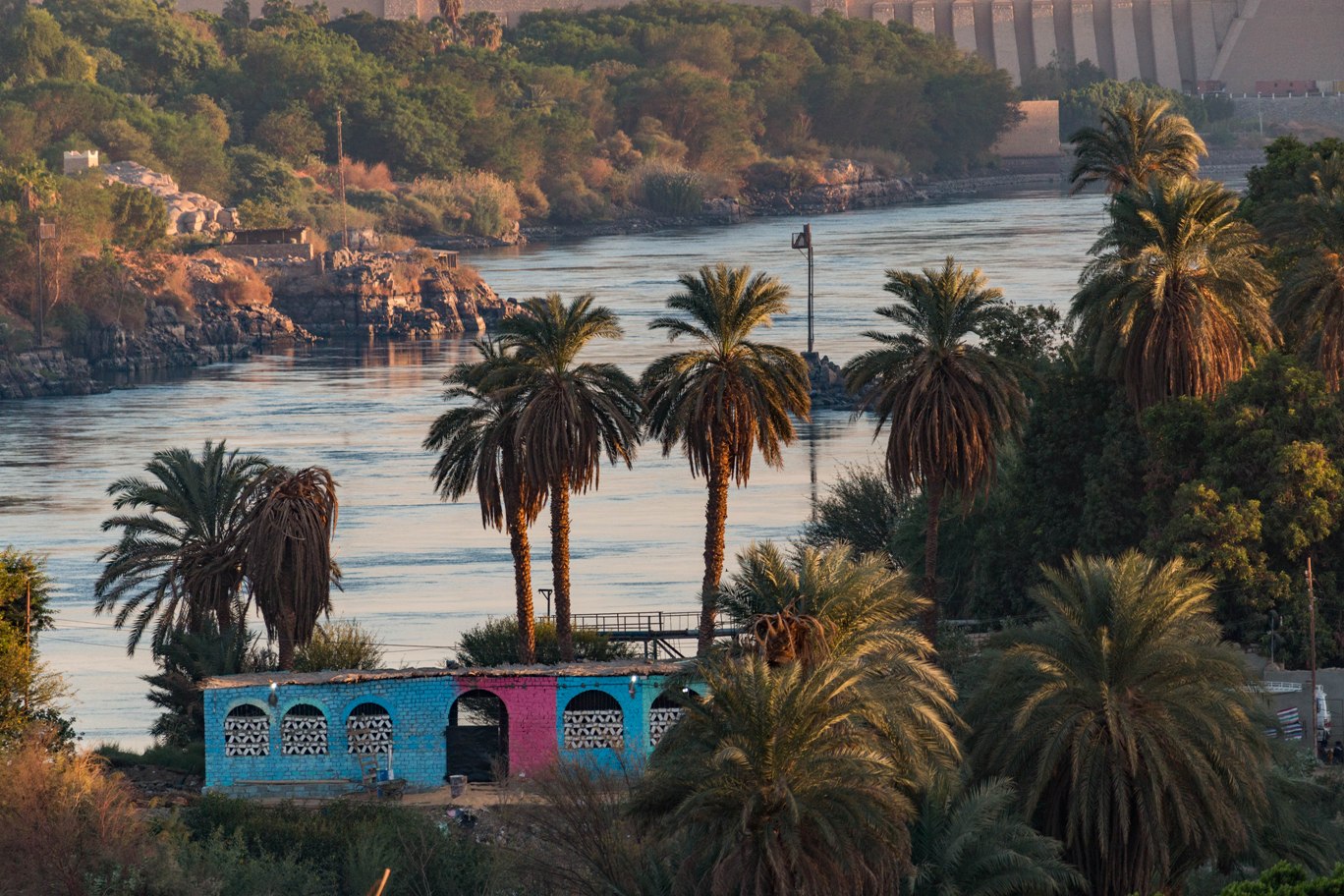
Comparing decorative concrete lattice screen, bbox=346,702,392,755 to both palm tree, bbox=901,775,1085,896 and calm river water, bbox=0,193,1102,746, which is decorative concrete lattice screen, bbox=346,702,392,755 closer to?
calm river water, bbox=0,193,1102,746

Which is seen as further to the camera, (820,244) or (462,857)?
(820,244)

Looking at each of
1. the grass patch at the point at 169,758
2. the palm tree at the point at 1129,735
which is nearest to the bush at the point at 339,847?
the grass patch at the point at 169,758

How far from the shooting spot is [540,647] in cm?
4894

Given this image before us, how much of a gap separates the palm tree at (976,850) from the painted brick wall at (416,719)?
33.5ft

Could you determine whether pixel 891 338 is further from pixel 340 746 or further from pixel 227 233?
pixel 227 233

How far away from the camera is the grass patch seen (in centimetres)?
4397

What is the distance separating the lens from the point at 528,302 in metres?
49.9

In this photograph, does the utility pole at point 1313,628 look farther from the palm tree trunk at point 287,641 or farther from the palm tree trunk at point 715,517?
the palm tree trunk at point 287,641

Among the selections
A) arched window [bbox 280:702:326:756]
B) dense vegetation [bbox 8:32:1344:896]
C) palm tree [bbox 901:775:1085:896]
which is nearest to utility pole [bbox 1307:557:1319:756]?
dense vegetation [bbox 8:32:1344:896]

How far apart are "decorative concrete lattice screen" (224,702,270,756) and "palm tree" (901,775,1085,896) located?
543 inches

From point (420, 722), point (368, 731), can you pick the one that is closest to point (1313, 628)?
point (420, 722)

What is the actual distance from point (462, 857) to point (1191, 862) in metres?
10.7

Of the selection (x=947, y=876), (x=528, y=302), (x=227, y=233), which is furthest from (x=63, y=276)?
(x=947, y=876)

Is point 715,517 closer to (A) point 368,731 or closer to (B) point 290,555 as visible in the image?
(B) point 290,555
